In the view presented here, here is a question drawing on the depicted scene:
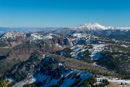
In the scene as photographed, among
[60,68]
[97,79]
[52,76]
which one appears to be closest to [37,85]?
[52,76]

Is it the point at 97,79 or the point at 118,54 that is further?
the point at 118,54

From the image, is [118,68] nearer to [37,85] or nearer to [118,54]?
[118,54]

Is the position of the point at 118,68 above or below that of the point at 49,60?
below

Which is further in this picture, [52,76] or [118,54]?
[118,54]

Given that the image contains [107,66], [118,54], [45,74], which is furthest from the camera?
[118,54]

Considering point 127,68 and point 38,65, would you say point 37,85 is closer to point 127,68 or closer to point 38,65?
point 38,65

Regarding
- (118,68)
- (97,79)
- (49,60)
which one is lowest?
(118,68)

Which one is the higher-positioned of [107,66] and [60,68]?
[60,68]

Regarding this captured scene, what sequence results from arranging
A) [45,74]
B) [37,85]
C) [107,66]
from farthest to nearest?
1. [107,66]
2. [45,74]
3. [37,85]

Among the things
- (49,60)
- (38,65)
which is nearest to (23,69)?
(38,65)
